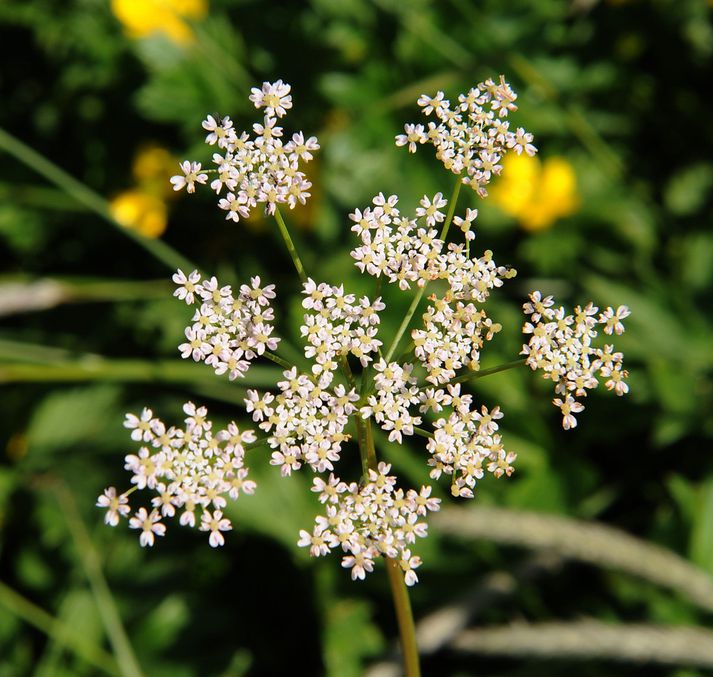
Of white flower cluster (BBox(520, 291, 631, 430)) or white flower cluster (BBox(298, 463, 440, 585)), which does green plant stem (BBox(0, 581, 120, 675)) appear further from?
white flower cluster (BBox(520, 291, 631, 430))

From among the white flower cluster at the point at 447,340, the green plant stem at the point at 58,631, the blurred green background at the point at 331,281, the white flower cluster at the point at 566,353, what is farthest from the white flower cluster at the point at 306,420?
the green plant stem at the point at 58,631

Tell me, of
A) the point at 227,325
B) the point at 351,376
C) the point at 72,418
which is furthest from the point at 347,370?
the point at 72,418

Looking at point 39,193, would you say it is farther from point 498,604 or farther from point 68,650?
point 498,604

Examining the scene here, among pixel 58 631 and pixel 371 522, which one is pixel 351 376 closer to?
pixel 371 522

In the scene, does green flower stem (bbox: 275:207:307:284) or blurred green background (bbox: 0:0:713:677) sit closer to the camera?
green flower stem (bbox: 275:207:307:284)

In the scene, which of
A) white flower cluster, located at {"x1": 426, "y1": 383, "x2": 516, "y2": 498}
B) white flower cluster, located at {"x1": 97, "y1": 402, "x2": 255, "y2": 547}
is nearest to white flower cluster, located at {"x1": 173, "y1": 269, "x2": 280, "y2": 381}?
white flower cluster, located at {"x1": 97, "y1": 402, "x2": 255, "y2": 547}

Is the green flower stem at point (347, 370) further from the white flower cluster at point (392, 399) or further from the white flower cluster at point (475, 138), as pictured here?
the white flower cluster at point (475, 138)
